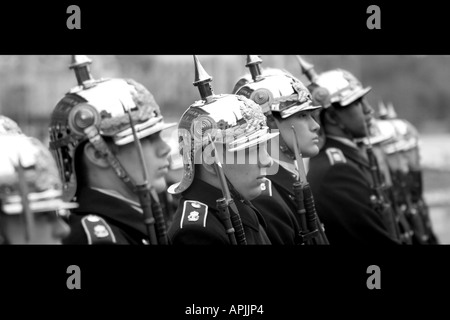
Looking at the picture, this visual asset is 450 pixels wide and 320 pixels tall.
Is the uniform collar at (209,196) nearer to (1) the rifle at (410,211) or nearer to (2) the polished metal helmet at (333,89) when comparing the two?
(2) the polished metal helmet at (333,89)

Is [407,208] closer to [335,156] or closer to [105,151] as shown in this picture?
[335,156]

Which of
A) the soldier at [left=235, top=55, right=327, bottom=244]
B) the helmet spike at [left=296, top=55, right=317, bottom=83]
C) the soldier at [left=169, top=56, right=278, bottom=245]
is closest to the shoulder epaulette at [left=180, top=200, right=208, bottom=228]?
the soldier at [left=169, top=56, right=278, bottom=245]

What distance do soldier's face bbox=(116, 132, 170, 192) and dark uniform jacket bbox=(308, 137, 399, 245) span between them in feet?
8.43

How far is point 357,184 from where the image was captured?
9422 mm

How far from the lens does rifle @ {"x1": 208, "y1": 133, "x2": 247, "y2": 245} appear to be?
6613 mm

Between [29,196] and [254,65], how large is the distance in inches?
111

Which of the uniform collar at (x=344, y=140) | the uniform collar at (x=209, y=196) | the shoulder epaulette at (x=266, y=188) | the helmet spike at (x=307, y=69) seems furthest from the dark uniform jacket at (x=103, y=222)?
the uniform collar at (x=344, y=140)

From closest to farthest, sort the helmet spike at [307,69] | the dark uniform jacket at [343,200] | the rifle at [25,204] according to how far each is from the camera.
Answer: the rifle at [25,204], the dark uniform jacket at [343,200], the helmet spike at [307,69]

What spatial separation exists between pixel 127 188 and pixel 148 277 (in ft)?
1.65

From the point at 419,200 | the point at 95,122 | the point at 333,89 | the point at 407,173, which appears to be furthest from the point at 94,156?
the point at 419,200

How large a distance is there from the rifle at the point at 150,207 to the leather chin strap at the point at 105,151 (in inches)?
3.7

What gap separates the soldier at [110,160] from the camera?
6301 mm
